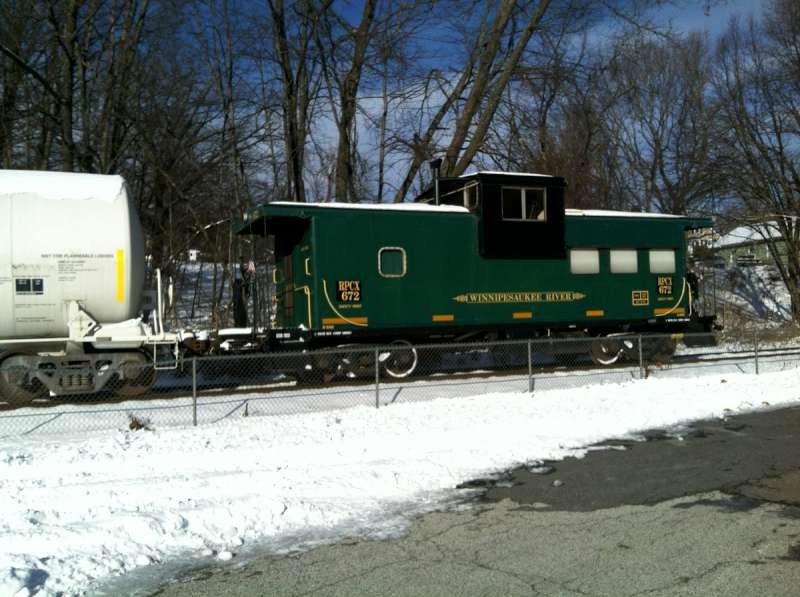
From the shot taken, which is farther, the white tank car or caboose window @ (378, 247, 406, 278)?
caboose window @ (378, 247, 406, 278)

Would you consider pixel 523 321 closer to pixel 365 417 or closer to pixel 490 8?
pixel 365 417

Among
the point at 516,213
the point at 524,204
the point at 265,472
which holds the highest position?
the point at 524,204

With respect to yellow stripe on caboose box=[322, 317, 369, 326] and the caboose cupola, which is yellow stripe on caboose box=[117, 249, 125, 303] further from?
the caboose cupola

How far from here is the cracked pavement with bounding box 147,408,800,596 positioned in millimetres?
4578

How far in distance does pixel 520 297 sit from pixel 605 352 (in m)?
2.60

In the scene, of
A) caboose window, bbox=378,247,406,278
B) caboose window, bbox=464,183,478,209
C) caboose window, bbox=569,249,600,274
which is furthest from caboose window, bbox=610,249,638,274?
caboose window, bbox=378,247,406,278

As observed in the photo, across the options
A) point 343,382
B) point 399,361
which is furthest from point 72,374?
point 399,361

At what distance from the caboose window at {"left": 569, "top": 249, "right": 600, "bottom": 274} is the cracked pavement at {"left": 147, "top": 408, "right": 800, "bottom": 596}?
830 cm

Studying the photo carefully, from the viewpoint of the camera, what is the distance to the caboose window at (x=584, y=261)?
1552cm

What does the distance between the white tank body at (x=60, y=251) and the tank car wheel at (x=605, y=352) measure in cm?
978

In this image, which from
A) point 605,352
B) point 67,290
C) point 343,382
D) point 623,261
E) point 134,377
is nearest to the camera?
point 67,290

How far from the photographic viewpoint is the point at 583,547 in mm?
5238

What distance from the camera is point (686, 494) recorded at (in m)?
6.62

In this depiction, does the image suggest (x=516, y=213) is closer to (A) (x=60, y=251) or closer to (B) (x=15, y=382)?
(A) (x=60, y=251)
